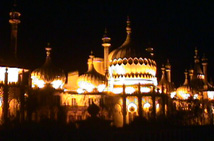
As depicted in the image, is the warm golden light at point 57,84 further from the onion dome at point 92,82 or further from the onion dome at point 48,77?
the onion dome at point 92,82

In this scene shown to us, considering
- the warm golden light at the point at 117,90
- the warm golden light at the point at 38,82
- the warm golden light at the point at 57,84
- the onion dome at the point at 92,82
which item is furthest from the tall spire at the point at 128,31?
the warm golden light at the point at 38,82

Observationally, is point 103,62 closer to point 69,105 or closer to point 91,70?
point 91,70

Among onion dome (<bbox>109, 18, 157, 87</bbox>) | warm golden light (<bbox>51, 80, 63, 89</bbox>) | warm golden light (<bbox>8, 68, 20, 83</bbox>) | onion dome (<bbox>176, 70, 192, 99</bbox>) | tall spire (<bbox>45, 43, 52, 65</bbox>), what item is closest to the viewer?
warm golden light (<bbox>8, 68, 20, 83</bbox>)

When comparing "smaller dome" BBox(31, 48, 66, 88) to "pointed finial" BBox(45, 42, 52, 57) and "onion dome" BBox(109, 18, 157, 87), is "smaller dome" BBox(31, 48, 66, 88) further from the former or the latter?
"onion dome" BBox(109, 18, 157, 87)

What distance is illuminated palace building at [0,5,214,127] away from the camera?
22281 millimetres

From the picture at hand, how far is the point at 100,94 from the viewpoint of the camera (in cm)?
2945

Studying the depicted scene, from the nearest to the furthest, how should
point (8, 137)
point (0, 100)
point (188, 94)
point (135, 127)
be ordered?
1. point (8, 137)
2. point (135, 127)
3. point (0, 100)
4. point (188, 94)

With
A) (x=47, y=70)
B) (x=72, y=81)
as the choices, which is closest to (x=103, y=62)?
(x=72, y=81)

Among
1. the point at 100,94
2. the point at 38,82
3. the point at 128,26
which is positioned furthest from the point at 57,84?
the point at 128,26

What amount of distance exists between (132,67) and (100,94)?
3.74 meters

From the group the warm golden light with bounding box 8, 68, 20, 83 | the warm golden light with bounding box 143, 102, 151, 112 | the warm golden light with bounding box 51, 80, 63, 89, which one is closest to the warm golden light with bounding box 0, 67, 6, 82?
the warm golden light with bounding box 8, 68, 20, 83

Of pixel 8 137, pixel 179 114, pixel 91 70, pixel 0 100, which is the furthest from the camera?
pixel 91 70

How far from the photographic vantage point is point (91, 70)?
109 ft

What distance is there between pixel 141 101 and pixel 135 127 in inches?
313
